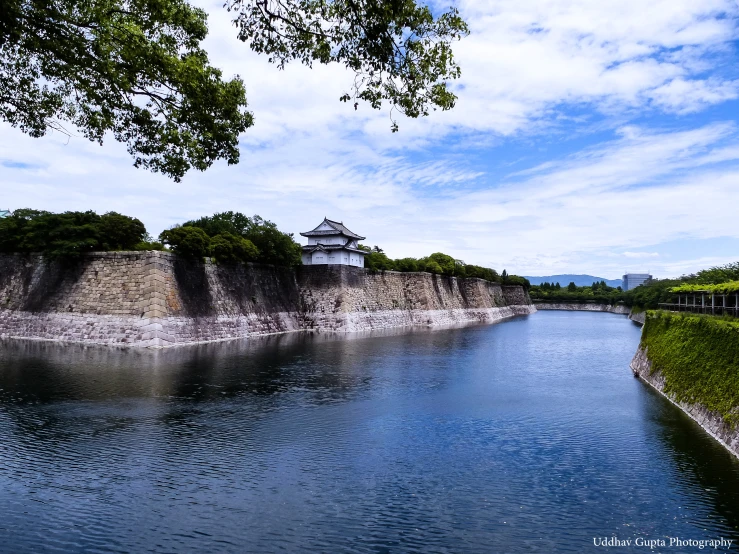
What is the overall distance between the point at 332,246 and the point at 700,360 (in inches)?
1308

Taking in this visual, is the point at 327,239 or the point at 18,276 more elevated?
the point at 327,239

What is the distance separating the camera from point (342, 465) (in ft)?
31.6

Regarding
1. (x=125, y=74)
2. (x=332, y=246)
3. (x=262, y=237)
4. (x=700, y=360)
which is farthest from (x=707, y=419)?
(x=332, y=246)

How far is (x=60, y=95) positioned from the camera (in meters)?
8.47

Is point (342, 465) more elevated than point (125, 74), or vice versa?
point (125, 74)

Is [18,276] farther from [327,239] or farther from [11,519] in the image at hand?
[11,519]

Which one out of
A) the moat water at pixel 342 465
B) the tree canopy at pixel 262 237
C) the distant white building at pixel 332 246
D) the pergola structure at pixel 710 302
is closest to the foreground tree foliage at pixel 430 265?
the distant white building at pixel 332 246

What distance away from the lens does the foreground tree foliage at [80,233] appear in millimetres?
26844

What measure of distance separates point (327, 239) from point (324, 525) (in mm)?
39464

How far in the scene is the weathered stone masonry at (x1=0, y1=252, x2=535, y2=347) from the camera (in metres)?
25.4

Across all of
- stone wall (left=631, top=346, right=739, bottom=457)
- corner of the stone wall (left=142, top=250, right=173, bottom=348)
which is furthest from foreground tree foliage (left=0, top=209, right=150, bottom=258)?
stone wall (left=631, top=346, right=739, bottom=457)

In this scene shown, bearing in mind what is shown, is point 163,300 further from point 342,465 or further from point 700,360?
point 700,360

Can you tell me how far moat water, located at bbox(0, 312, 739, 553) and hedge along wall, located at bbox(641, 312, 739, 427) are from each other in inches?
29.1

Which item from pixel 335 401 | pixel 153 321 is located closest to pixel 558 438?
pixel 335 401
